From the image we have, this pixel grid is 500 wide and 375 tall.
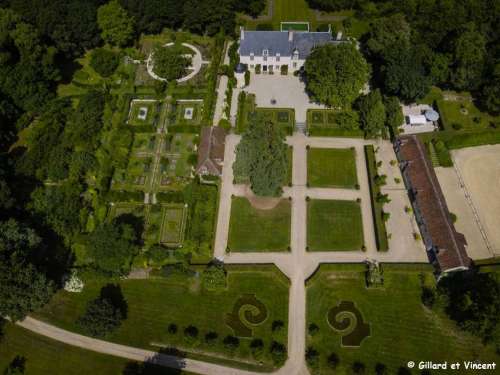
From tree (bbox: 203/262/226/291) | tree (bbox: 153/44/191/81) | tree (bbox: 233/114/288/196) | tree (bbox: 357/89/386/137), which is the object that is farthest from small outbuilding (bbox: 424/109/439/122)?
tree (bbox: 153/44/191/81)

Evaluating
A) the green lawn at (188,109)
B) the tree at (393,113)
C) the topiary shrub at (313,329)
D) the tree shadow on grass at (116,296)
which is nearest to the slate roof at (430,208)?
the tree at (393,113)

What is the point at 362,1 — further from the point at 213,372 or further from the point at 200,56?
the point at 213,372

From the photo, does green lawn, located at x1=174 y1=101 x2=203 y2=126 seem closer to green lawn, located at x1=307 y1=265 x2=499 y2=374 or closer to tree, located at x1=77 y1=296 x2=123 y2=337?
tree, located at x1=77 y1=296 x2=123 y2=337

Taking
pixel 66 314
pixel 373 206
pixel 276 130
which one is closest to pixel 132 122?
pixel 276 130

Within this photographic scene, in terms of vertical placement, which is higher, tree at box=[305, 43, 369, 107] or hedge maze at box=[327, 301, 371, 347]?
tree at box=[305, 43, 369, 107]

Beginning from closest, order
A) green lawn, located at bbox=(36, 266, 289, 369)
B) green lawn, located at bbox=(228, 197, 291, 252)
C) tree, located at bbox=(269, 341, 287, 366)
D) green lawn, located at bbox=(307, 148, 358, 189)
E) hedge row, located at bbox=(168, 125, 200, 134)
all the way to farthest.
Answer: tree, located at bbox=(269, 341, 287, 366) → green lawn, located at bbox=(36, 266, 289, 369) → green lawn, located at bbox=(228, 197, 291, 252) → green lawn, located at bbox=(307, 148, 358, 189) → hedge row, located at bbox=(168, 125, 200, 134)

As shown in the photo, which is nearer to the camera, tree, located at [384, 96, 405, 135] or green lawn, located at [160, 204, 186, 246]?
green lawn, located at [160, 204, 186, 246]
